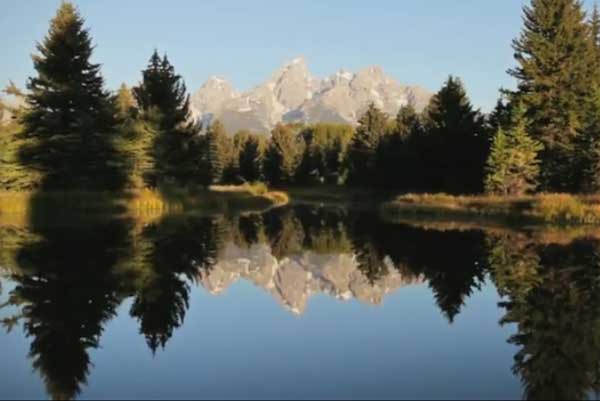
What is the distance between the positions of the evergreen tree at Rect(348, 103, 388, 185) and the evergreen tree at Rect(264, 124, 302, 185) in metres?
17.0

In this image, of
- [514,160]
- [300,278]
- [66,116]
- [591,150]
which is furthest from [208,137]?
[300,278]

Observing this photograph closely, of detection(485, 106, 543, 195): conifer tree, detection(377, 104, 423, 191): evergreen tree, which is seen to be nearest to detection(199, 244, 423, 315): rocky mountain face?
detection(485, 106, 543, 195): conifer tree

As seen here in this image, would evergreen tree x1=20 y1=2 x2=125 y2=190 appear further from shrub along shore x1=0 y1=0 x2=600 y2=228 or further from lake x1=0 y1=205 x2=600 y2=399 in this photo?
lake x1=0 y1=205 x2=600 y2=399

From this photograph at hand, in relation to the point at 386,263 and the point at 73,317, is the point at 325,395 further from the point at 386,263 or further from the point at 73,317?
the point at 386,263

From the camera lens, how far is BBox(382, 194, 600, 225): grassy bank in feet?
112

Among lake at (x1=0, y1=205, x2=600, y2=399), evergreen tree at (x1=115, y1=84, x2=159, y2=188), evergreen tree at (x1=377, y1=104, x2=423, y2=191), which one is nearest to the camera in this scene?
lake at (x1=0, y1=205, x2=600, y2=399)

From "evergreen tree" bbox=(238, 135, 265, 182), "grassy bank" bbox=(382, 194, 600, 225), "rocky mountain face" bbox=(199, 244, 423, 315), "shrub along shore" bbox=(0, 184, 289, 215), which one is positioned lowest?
"rocky mountain face" bbox=(199, 244, 423, 315)

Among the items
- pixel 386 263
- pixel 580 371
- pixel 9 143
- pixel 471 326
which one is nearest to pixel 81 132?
pixel 9 143

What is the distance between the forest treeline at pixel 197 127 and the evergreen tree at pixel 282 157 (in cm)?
4938

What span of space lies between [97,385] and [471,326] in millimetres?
6944

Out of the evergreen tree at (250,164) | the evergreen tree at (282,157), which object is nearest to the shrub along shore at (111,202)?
the evergreen tree at (282,157)

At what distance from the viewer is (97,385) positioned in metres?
8.61

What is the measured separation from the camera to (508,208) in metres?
40.4

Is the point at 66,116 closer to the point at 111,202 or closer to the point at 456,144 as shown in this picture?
the point at 111,202
